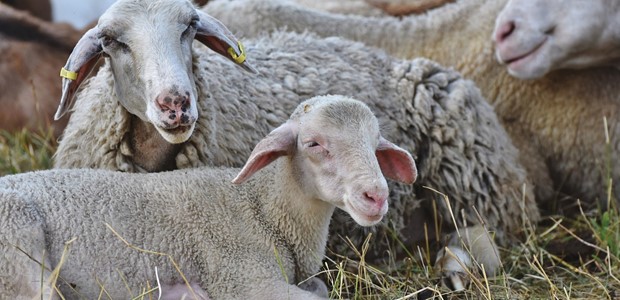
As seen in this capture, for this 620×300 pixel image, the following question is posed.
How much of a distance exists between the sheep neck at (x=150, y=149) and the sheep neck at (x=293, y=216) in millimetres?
578

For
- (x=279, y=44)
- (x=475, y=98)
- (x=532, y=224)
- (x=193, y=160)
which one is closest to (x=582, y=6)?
(x=475, y=98)

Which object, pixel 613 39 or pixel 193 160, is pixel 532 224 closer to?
pixel 613 39

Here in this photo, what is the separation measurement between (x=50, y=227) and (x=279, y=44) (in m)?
1.96

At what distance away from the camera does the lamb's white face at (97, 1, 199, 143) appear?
12.3ft

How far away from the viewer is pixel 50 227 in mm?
3646

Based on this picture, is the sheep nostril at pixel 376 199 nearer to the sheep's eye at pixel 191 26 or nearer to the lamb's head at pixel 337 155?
the lamb's head at pixel 337 155

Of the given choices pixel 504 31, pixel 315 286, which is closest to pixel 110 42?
pixel 315 286

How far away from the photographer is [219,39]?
4.27 m

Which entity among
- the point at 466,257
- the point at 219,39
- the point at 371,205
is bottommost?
the point at 466,257

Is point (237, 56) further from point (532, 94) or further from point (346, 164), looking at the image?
point (532, 94)

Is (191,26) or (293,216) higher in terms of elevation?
(191,26)

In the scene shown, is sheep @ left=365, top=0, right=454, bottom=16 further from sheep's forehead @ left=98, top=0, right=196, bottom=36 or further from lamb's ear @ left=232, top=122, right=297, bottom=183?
lamb's ear @ left=232, top=122, right=297, bottom=183

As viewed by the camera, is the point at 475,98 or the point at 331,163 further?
the point at 475,98

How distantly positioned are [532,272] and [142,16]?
207 cm
